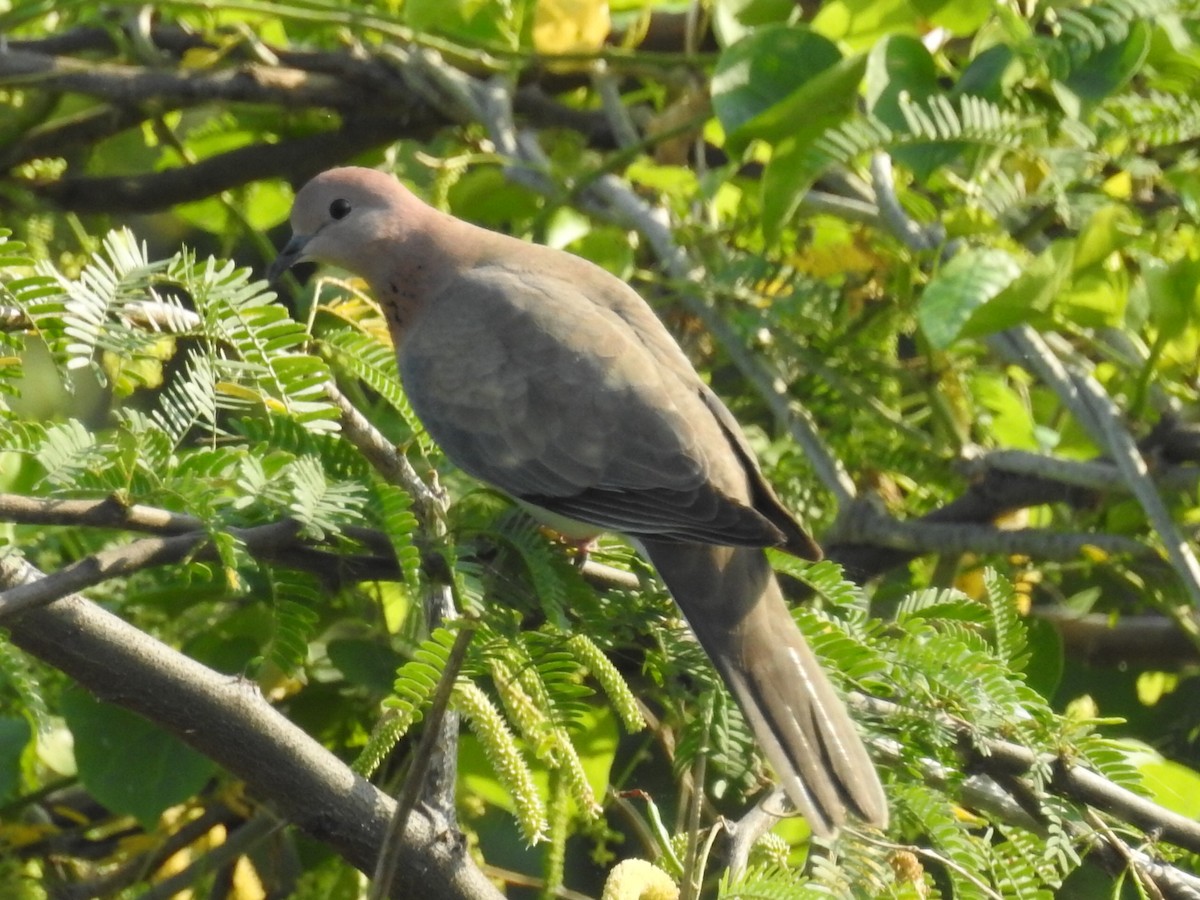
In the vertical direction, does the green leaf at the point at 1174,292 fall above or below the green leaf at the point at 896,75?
below

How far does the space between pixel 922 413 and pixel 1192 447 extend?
56cm

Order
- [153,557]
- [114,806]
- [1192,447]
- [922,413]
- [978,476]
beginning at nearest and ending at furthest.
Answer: [153,557], [114,806], [1192,447], [978,476], [922,413]

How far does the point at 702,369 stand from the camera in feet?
10.0

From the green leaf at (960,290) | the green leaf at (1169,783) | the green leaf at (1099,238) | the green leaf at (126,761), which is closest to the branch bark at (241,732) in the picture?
the green leaf at (126,761)

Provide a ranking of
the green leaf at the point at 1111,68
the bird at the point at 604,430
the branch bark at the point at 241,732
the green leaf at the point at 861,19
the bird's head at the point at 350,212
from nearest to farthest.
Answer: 1. the branch bark at the point at 241,732
2. the bird at the point at 604,430
3. the green leaf at the point at 1111,68
4. the green leaf at the point at 861,19
5. the bird's head at the point at 350,212

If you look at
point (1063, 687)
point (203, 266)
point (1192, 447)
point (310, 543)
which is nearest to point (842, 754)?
point (310, 543)

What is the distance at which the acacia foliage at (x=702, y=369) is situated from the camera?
1.57m

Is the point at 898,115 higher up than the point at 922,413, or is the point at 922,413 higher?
the point at 898,115

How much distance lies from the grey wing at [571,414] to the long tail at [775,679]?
0.32 feet

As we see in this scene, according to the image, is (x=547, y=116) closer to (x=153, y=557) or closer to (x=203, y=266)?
(x=203, y=266)

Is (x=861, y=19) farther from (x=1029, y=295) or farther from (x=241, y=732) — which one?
(x=241, y=732)

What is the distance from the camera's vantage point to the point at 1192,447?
2.37 metres

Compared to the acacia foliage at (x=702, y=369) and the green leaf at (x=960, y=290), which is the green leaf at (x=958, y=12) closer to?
the acacia foliage at (x=702, y=369)

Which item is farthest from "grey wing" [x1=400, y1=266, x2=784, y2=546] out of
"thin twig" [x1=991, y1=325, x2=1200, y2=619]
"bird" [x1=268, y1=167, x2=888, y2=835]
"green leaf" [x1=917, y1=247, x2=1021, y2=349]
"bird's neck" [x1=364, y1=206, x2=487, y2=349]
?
"thin twig" [x1=991, y1=325, x2=1200, y2=619]
